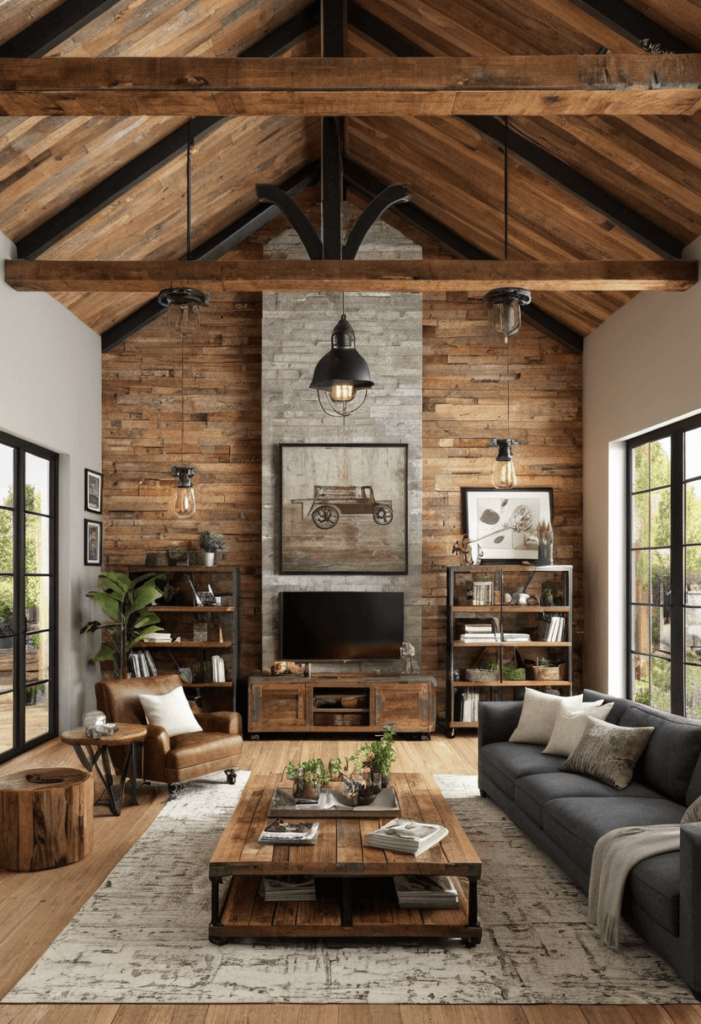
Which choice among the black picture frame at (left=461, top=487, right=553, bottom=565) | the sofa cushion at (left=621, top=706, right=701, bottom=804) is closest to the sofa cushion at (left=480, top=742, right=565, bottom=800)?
the sofa cushion at (left=621, top=706, right=701, bottom=804)

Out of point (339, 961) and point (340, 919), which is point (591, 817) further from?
point (339, 961)

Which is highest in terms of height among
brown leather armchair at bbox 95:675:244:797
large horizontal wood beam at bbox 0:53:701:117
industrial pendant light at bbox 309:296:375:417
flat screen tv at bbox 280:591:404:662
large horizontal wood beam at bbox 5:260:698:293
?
large horizontal wood beam at bbox 0:53:701:117

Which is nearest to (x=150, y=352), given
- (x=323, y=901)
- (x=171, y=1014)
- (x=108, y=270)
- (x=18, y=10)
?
(x=108, y=270)

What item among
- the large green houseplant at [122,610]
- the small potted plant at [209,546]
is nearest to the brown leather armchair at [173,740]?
the large green houseplant at [122,610]

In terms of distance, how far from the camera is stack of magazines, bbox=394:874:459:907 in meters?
3.75

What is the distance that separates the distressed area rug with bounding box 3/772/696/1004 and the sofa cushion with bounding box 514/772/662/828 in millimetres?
382

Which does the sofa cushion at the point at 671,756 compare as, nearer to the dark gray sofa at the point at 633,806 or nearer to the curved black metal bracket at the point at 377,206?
the dark gray sofa at the point at 633,806

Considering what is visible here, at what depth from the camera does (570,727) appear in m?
5.30

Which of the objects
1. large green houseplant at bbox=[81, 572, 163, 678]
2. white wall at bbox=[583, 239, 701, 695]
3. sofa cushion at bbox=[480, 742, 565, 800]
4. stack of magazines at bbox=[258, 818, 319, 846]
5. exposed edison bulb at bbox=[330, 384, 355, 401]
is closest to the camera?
stack of magazines at bbox=[258, 818, 319, 846]

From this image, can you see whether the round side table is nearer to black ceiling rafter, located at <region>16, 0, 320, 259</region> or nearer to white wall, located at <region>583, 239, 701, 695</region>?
black ceiling rafter, located at <region>16, 0, 320, 259</region>

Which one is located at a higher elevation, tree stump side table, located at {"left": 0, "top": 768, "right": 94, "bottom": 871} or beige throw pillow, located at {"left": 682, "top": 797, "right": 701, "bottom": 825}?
beige throw pillow, located at {"left": 682, "top": 797, "right": 701, "bottom": 825}

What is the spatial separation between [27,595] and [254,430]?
281cm

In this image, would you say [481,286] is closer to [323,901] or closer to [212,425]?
[212,425]

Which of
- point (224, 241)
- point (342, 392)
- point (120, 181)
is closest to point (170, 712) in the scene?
point (342, 392)
